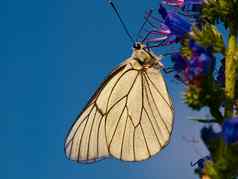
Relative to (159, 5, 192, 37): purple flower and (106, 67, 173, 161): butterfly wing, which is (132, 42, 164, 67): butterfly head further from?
(159, 5, 192, 37): purple flower

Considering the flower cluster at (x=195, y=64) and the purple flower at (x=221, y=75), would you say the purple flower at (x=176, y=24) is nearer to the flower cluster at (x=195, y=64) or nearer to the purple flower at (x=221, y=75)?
the flower cluster at (x=195, y=64)

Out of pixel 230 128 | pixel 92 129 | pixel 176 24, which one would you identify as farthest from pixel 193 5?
pixel 92 129

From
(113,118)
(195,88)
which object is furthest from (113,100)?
(195,88)

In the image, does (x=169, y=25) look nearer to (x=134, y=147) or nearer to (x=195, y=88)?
(x=195, y=88)

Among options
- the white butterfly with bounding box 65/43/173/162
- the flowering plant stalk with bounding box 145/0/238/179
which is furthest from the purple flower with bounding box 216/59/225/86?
the white butterfly with bounding box 65/43/173/162

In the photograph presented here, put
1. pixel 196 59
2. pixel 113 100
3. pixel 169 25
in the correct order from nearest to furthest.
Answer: pixel 196 59 < pixel 169 25 < pixel 113 100

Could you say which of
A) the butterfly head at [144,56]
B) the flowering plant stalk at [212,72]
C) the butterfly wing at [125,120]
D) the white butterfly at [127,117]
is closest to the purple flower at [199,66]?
the flowering plant stalk at [212,72]
